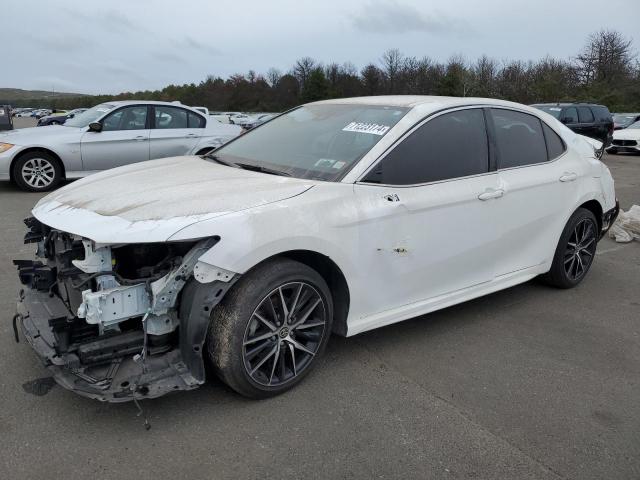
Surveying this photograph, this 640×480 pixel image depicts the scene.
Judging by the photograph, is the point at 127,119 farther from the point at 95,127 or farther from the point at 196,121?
the point at 196,121

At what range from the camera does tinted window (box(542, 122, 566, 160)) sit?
4.56 meters

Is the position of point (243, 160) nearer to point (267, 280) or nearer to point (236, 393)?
point (267, 280)

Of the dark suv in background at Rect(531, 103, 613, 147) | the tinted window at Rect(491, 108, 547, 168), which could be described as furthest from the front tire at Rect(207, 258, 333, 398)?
the dark suv in background at Rect(531, 103, 613, 147)

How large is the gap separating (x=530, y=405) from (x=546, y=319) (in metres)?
1.43

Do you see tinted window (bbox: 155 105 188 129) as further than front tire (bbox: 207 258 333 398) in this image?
Yes

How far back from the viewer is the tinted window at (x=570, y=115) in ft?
54.6

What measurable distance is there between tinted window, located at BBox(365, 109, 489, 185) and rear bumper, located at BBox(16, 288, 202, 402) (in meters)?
1.56

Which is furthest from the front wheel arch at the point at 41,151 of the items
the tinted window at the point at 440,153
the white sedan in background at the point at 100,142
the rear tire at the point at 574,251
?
the rear tire at the point at 574,251

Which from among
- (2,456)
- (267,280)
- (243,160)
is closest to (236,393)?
(267,280)

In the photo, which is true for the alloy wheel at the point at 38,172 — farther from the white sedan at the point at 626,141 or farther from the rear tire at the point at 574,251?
the white sedan at the point at 626,141

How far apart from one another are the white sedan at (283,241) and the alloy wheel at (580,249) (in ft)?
1.50

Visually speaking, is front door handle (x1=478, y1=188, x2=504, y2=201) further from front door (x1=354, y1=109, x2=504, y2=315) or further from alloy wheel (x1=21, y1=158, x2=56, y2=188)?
alloy wheel (x1=21, y1=158, x2=56, y2=188)

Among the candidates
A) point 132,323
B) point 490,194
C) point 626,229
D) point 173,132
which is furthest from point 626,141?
point 132,323

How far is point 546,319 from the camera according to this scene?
170 inches
